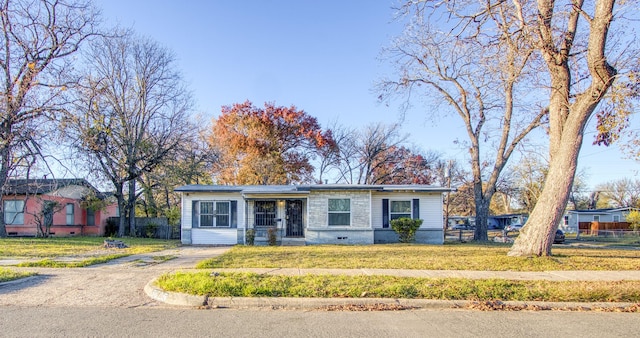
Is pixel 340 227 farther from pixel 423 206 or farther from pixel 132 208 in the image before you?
pixel 132 208

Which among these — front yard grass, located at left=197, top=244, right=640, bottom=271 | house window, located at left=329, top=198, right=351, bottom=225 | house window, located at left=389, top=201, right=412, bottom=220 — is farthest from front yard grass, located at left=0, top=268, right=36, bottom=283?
house window, located at left=389, top=201, right=412, bottom=220

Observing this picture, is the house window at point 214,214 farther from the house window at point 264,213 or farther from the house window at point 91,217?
the house window at point 91,217

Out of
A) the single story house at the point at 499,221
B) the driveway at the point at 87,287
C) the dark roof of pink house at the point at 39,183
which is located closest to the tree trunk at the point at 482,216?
the driveway at the point at 87,287

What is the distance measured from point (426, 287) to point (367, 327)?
2345 mm

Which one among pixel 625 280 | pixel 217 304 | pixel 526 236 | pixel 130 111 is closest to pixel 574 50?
pixel 526 236

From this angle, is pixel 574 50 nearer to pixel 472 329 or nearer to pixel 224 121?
pixel 472 329

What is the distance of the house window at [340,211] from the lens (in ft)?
66.7

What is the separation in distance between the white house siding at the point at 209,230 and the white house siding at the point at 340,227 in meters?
3.33

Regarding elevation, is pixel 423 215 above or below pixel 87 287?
above

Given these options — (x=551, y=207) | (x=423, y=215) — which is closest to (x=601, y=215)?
(x=423, y=215)

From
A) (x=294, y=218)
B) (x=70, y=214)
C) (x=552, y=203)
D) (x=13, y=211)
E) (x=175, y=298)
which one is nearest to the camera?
(x=175, y=298)

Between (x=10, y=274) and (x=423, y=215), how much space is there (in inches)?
658

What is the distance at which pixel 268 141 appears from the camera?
3603 cm

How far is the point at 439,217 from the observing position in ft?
70.1
